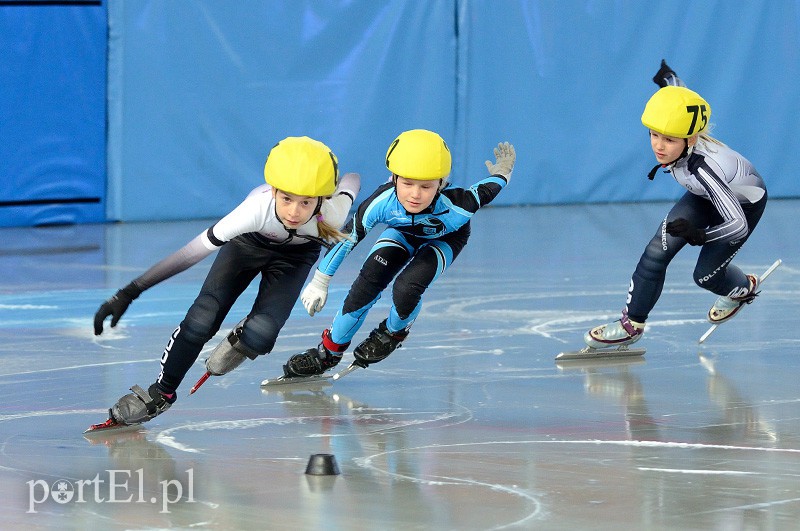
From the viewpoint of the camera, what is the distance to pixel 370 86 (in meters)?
13.3

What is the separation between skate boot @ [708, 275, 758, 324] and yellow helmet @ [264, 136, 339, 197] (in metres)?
2.73

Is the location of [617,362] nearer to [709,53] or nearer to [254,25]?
[254,25]

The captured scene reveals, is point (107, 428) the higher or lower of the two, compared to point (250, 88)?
lower

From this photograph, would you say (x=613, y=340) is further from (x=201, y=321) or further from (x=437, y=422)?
(x=201, y=321)

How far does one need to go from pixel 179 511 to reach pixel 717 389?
2753 mm

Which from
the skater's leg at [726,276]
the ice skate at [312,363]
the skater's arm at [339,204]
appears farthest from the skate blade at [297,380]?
the skater's leg at [726,276]

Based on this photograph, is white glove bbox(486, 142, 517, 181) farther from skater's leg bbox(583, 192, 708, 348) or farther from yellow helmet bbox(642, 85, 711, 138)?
skater's leg bbox(583, 192, 708, 348)

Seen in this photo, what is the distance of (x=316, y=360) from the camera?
5.94 m

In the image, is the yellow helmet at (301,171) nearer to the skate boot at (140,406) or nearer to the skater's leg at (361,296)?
the skate boot at (140,406)

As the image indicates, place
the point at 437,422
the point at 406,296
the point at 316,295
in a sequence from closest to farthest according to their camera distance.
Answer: the point at 437,422, the point at 316,295, the point at 406,296

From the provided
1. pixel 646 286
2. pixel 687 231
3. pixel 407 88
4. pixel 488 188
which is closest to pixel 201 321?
pixel 488 188

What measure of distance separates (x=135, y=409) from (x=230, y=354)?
1.84 feet

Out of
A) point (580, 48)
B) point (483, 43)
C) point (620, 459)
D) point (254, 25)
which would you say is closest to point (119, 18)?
point (254, 25)

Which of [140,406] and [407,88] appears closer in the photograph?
[140,406]
